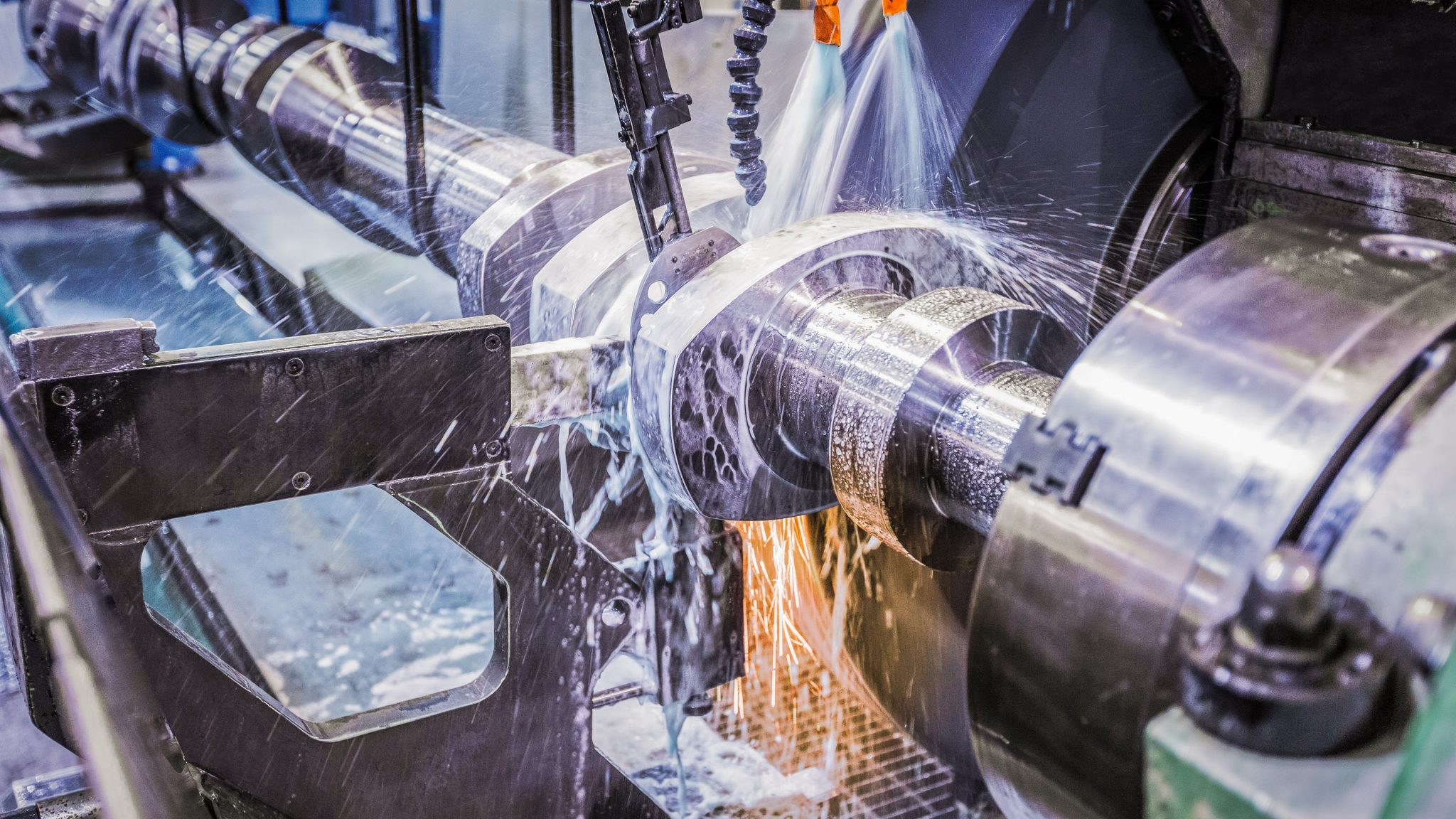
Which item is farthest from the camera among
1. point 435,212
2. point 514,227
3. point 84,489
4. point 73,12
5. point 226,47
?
point 73,12

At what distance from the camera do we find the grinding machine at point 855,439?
0.56 meters

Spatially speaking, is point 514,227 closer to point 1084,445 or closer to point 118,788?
point 1084,445

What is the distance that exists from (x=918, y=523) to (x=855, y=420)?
12 centimetres

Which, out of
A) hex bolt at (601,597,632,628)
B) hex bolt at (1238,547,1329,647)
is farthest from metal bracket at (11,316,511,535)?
hex bolt at (1238,547,1329,647)

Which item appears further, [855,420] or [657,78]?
[657,78]

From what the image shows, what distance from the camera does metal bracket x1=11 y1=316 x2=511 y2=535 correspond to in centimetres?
98

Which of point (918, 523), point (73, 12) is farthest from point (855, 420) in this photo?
point (73, 12)

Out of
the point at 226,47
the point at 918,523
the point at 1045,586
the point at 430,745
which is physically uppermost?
the point at 226,47

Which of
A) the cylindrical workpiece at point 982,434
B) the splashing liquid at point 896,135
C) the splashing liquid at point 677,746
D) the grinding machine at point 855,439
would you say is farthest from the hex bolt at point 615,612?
the splashing liquid at point 896,135

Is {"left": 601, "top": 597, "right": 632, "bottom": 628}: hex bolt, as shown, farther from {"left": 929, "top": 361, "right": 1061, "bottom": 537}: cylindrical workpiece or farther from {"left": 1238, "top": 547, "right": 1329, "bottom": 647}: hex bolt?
{"left": 1238, "top": 547, "right": 1329, "bottom": 647}: hex bolt

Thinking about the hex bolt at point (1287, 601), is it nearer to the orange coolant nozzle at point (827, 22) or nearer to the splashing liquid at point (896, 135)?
the orange coolant nozzle at point (827, 22)

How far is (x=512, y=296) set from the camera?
1678mm

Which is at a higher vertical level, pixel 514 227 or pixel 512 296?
pixel 514 227

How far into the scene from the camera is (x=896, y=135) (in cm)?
159
